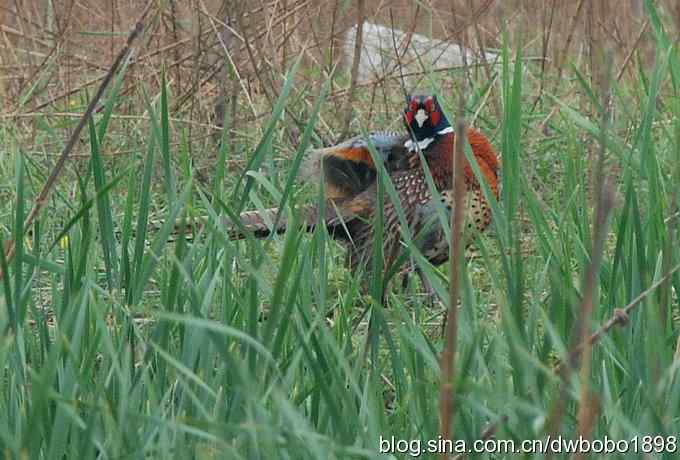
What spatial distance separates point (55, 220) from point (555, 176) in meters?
1.98

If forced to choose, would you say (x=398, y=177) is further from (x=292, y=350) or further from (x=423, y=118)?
(x=292, y=350)

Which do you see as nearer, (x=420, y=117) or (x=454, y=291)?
(x=454, y=291)

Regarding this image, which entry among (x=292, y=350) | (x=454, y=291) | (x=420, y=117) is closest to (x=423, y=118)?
(x=420, y=117)

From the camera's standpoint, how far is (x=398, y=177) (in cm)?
384

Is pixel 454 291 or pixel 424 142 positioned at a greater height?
pixel 424 142

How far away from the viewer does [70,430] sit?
1623mm

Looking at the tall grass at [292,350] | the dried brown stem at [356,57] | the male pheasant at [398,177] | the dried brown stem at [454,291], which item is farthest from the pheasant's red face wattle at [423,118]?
the dried brown stem at [454,291]

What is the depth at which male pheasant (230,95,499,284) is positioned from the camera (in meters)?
3.70

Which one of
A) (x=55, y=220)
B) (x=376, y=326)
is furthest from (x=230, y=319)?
(x=55, y=220)

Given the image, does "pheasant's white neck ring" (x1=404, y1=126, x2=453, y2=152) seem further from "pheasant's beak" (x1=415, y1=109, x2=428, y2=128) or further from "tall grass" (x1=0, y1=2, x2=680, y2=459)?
"tall grass" (x1=0, y1=2, x2=680, y2=459)

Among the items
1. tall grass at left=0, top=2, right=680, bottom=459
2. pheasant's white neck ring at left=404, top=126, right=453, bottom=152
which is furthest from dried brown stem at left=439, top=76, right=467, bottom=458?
pheasant's white neck ring at left=404, top=126, right=453, bottom=152

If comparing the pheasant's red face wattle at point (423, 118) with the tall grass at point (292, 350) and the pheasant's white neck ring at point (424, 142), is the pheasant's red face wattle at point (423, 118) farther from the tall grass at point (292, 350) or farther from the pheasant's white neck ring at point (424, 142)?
the tall grass at point (292, 350)

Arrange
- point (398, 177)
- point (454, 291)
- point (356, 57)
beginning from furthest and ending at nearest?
→ point (356, 57)
point (398, 177)
point (454, 291)

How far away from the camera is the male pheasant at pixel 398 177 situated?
12.1 feet
